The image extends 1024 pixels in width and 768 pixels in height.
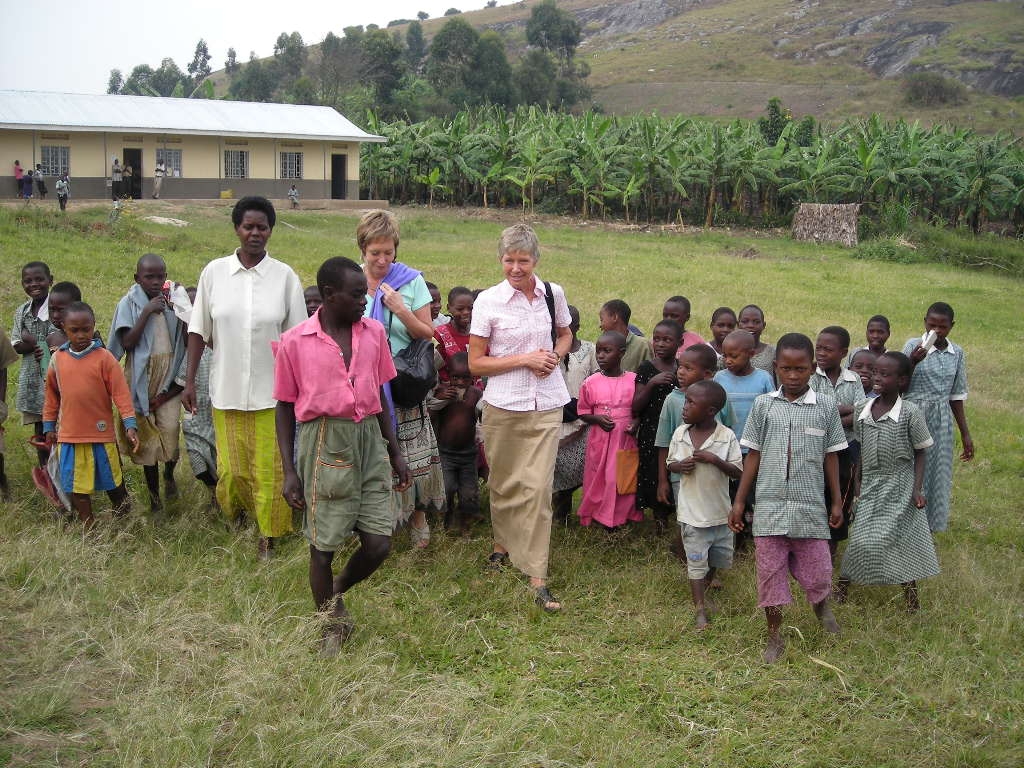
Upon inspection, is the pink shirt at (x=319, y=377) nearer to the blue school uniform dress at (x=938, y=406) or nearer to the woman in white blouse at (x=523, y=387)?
the woman in white blouse at (x=523, y=387)

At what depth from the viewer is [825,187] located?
25.1 meters

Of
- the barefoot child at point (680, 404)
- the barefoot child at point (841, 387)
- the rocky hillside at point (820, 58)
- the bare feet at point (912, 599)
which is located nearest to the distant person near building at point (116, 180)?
the barefoot child at point (680, 404)

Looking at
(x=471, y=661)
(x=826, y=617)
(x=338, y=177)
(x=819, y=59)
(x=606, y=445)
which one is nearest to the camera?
(x=471, y=661)

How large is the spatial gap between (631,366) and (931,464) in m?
1.74

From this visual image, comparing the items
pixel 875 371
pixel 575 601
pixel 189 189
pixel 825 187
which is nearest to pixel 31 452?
pixel 575 601

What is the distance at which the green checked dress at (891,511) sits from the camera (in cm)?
468

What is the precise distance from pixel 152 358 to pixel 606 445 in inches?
105

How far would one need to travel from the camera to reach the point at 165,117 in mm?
29484

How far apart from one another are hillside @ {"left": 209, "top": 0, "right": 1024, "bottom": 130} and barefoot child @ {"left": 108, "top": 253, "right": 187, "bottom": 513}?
5405 centimetres

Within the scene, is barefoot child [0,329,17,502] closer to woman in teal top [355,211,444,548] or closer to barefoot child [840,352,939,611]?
woman in teal top [355,211,444,548]

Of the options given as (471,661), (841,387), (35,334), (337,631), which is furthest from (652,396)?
(35,334)

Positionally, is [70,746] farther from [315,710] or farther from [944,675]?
[944,675]

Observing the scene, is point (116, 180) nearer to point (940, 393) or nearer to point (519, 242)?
point (519, 242)

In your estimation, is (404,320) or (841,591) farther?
(841,591)
